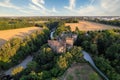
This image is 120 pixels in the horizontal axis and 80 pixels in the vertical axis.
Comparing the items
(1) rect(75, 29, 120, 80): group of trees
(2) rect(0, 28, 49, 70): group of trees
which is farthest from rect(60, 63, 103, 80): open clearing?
(2) rect(0, 28, 49, 70): group of trees

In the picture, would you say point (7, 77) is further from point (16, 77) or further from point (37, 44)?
point (37, 44)

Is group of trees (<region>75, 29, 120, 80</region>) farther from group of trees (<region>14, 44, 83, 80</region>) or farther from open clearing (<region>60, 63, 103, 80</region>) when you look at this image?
group of trees (<region>14, 44, 83, 80</region>)

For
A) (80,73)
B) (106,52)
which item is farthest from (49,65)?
(106,52)

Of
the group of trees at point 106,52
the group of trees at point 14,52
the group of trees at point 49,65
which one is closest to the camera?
the group of trees at point 49,65

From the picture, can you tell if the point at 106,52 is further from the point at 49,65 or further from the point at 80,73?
the point at 49,65

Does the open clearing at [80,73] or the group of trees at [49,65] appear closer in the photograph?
the open clearing at [80,73]

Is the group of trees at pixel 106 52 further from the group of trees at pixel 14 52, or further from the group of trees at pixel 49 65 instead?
the group of trees at pixel 14 52

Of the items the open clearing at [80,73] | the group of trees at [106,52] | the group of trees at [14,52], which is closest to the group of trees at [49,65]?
the open clearing at [80,73]
